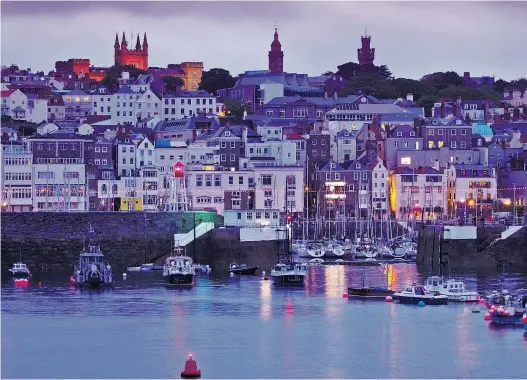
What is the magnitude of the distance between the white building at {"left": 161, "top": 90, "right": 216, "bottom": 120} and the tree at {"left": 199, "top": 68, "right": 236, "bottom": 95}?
631 inches

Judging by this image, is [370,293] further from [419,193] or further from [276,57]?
[276,57]

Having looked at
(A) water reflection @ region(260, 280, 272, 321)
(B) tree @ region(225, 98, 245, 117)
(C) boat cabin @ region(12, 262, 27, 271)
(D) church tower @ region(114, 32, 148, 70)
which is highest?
(D) church tower @ region(114, 32, 148, 70)

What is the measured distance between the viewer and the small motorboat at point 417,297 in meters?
53.6

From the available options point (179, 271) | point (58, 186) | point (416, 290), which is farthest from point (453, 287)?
point (58, 186)

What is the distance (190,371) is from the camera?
38969 mm

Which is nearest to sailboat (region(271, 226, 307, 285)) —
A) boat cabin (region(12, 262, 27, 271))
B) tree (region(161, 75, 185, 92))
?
boat cabin (region(12, 262, 27, 271))

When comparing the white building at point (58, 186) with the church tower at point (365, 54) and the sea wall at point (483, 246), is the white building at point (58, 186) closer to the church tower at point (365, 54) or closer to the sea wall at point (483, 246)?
the sea wall at point (483, 246)

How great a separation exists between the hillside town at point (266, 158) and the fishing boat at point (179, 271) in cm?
1214

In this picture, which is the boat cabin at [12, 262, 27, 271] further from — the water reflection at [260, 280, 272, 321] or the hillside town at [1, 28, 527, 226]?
the hillside town at [1, 28, 527, 226]

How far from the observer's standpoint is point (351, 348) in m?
44.4

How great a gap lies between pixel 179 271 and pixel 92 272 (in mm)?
2817

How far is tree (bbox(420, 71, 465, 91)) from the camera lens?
5276 inches

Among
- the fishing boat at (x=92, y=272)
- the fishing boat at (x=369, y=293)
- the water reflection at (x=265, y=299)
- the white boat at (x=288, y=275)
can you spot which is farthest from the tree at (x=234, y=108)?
the fishing boat at (x=369, y=293)

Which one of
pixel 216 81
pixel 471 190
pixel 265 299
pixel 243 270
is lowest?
pixel 265 299
